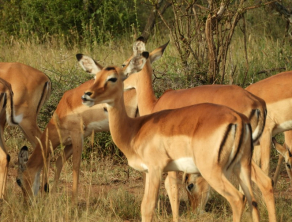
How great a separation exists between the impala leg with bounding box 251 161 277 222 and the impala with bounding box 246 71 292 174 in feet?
4.00

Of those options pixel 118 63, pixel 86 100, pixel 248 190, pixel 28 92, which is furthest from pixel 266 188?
pixel 118 63

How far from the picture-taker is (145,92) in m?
6.03

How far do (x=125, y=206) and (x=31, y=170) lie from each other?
1.15 meters

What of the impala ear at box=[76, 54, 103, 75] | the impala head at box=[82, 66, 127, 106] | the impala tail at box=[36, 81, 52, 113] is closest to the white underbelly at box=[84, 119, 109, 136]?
the impala tail at box=[36, 81, 52, 113]

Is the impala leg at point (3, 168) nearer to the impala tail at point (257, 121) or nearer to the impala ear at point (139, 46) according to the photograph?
the impala ear at point (139, 46)

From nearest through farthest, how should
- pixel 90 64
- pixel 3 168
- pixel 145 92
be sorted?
pixel 90 64 → pixel 3 168 → pixel 145 92

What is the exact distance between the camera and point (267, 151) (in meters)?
6.13

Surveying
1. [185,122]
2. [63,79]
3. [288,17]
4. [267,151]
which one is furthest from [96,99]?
[288,17]

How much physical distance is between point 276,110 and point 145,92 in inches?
55.1

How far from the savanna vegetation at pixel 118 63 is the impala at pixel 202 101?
210mm

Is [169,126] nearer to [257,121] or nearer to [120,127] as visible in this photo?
[120,127]

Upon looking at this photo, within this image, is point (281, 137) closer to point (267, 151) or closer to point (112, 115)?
point (267, 151)

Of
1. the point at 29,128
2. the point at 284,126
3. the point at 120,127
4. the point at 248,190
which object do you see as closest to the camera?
the point at 248,190

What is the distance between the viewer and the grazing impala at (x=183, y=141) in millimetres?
4164
